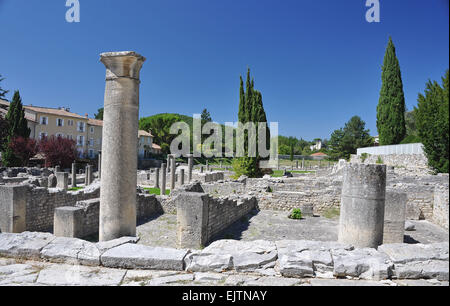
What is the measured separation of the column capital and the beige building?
127ft

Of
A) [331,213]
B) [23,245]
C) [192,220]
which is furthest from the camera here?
[331,213]

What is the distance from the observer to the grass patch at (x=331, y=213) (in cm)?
1264

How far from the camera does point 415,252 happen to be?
3.68 m

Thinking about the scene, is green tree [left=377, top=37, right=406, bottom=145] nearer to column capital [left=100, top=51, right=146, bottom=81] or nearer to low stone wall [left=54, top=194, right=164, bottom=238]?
low stone wall [left=54, top=194, right=164, bottom=238]

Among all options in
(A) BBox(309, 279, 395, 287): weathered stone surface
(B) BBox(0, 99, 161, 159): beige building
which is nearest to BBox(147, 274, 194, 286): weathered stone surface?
(A) BBox(309, 279, 395, 287): weathered stone surface

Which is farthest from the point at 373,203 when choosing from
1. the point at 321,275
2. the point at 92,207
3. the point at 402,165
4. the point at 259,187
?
the point at 402,165

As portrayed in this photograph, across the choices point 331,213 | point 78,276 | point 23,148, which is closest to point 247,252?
point 78,276

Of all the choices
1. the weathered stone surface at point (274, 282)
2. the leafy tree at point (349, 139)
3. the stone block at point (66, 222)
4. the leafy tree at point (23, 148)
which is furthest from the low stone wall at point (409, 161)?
the leafy tree at point (23, 148)

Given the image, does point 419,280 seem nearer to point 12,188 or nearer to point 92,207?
point 92,207

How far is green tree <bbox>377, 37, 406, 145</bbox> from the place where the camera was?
31891 mm

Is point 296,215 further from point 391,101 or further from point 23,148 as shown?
point 23,148

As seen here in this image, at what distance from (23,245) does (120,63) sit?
11.0 ft

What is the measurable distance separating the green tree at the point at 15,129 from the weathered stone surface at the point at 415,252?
40381mm

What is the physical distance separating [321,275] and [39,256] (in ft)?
13.1
